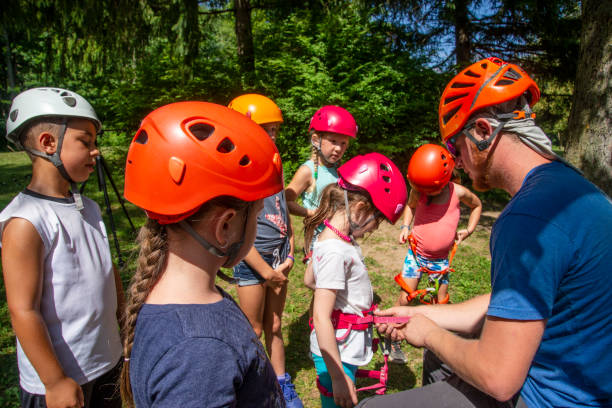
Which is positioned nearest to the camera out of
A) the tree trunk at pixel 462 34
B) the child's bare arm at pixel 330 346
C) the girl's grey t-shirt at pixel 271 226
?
the child's bare arm at pixel 330 346

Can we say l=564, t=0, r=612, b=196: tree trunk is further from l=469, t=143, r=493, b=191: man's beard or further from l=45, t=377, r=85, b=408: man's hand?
l=45, t=377, r=85, b=408: man's hand

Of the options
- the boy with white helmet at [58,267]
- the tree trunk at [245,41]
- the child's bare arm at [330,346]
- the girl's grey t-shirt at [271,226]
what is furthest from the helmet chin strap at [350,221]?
the tree trunk at [245,41]

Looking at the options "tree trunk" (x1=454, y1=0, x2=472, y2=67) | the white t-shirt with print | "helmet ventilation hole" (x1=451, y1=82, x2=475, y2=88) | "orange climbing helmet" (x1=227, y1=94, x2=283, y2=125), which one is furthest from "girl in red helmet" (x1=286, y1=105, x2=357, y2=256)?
"tree trunk" (x1=454, y1=0, x2=472, y2=67)

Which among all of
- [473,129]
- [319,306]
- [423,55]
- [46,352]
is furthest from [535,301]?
[423,55]

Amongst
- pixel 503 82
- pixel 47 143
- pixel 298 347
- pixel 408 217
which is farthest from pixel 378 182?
pixel 298 347

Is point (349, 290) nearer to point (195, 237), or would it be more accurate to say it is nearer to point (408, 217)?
point (195, 237)

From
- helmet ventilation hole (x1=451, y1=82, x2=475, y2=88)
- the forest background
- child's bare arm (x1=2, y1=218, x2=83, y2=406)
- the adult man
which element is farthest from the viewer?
the forest background

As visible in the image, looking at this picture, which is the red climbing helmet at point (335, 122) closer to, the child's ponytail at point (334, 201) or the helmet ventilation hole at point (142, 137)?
the child's ponytail at point (334, 201)

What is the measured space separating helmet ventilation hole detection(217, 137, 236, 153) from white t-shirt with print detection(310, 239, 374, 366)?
3.99 ft

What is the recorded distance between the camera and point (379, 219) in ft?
8.70

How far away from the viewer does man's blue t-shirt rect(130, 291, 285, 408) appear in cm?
109

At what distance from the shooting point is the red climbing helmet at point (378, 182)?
2.52 metres

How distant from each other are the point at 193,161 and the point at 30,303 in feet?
3.99

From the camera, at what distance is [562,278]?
1.46 m
